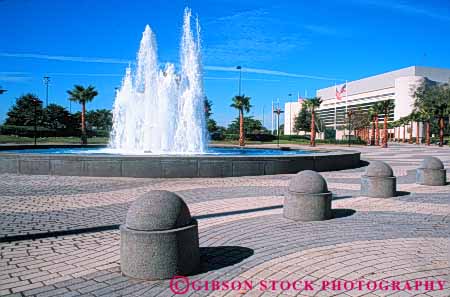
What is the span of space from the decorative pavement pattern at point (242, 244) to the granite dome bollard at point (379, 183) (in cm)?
33

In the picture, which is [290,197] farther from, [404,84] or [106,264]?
[404,84]

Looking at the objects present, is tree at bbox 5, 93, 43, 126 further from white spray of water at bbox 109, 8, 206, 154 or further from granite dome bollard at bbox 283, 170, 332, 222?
granite dome bollard at bbox 283, 170, 332, 222

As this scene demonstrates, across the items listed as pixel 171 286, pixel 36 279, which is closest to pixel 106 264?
pixel 36 279

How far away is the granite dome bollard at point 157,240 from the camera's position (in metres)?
4.27

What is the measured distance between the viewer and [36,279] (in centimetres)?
440

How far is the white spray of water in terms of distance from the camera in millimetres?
24375

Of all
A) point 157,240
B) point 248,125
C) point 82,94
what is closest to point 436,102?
point 248,125

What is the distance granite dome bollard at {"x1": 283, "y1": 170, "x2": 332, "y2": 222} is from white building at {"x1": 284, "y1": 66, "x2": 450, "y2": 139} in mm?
104998

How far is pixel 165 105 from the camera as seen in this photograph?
24859 mm

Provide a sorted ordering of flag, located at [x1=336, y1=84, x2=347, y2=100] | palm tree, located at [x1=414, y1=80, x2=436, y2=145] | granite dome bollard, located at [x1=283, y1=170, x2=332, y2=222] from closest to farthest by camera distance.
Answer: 1. granite dome bollard, located at [x1=283, y1=170, x2=332, y2=222]
2. palm tree, located at [x1=414, y1=80, x2=436, y2=145]
3. flag, located at [x1=336, y1=84, x2=347, y2=100]

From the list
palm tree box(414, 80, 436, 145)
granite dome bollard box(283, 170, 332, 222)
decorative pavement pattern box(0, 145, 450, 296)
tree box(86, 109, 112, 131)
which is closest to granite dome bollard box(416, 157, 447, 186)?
decorative pavement pattern box(0, 145, 450, 296)

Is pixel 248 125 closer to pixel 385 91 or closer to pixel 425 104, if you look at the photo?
pixel 425 104

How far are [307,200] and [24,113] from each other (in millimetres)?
75736

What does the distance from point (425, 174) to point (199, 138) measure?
46.7ft
